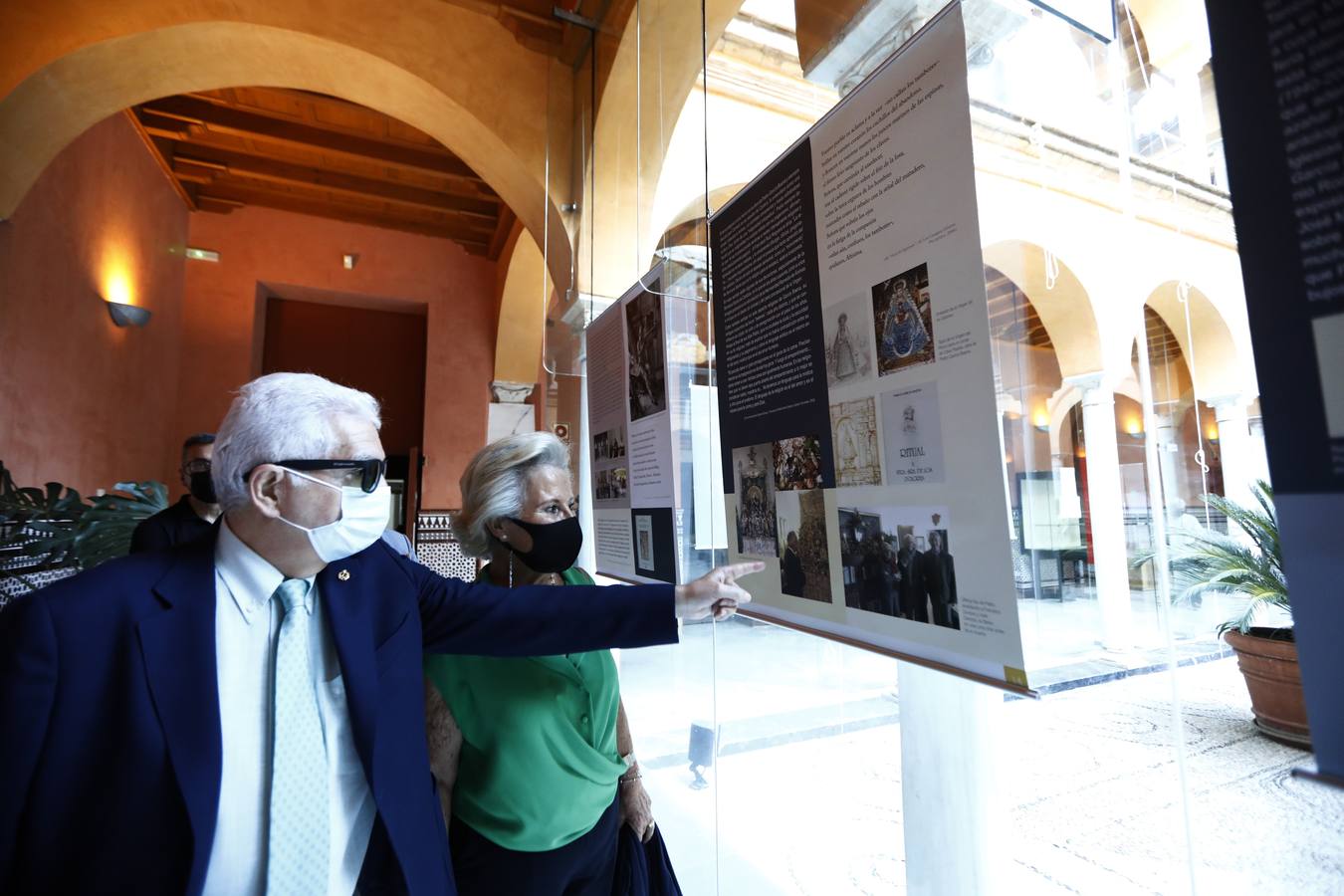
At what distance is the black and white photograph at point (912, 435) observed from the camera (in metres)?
1.12

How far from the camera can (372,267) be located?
9375mm

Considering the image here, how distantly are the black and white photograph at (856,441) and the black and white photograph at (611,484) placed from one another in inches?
51.8

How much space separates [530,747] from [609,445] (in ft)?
4.95

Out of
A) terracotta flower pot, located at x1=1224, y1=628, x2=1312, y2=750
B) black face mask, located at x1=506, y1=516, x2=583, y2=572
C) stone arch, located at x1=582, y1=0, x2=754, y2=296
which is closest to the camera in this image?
terracotta flower pot, located at x1=1224, y1=628, x2=1312, y2=750

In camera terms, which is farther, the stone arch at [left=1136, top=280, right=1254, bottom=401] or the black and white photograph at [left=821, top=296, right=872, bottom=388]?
the black and white photograph at [left=821, top=296, right=872, bottom=388]

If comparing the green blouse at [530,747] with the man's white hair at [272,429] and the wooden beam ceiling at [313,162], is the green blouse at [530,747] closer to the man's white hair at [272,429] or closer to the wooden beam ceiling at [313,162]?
the man's white hair at [272,429]

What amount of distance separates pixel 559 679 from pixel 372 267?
9.41 m

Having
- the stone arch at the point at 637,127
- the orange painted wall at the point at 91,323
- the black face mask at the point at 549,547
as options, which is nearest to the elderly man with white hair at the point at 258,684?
the black face mask at the point at 549,547

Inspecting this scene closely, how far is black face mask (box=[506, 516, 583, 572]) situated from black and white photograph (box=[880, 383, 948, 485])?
3.10 ft

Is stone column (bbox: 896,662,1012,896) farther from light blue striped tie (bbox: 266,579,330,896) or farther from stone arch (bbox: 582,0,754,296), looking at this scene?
stone arch (bbox: 582,0,754,296)

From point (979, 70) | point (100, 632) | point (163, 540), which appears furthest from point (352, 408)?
point (163, 540)

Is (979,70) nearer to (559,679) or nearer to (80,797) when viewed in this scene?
(559,679)

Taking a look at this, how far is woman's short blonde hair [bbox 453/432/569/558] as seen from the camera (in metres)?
1.85

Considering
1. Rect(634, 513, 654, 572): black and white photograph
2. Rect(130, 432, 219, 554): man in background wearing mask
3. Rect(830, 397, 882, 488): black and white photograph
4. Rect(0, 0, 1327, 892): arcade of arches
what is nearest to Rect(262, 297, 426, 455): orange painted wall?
Rect(0, 0, 1327, 892): arcade of arches
